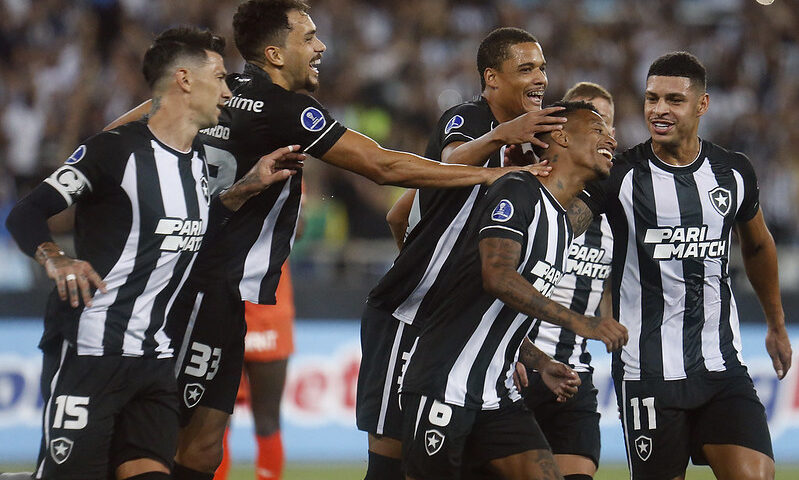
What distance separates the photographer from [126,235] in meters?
4.89

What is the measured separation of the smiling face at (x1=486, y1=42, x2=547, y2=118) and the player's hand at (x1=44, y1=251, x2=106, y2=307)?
7.28ft

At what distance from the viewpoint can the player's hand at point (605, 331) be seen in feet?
14.6

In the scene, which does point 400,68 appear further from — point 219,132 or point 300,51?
point 219,132

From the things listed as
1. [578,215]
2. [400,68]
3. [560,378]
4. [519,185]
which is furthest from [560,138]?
[400,68]

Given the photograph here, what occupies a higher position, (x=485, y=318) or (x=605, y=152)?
(x=605, y=152)

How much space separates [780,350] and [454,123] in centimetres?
216

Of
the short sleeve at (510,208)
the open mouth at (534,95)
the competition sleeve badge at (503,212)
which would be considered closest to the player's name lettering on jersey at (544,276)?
the short sleeve at (510,208)

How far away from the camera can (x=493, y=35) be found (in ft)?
19.2

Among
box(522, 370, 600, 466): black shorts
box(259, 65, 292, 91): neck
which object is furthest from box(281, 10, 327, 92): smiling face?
box(522, 370, 600, 466): black shorts

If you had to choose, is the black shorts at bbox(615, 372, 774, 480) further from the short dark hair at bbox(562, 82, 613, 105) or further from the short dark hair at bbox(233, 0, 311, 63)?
the short dark hair at bbox(233, 0, 311, 63)

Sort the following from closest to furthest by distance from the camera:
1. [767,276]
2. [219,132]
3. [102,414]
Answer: [102,414] → [219,132] → [767,276]

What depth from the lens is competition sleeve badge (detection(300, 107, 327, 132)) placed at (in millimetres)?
5301

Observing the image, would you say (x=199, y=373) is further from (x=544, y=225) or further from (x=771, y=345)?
(x=771, y=345)

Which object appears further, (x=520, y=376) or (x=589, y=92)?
(x=589, y=92)
